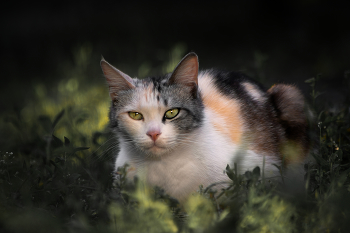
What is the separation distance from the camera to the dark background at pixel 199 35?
389cm

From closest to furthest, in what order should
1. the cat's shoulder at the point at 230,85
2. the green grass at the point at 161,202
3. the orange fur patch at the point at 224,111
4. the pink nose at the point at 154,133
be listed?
1. the green grass at the point at 161,202
2. the pink nose at the point at 154,133
3. the orange fur patch at the point at 224,111
4. the cat's shoulder at the point at 230,85

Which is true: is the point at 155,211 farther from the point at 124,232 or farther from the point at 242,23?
the point at 242,23

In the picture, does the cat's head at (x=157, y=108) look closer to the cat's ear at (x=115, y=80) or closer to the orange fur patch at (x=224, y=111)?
the cat's ear at (x=115, y=80)

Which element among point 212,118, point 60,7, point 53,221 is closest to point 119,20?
point 60,7

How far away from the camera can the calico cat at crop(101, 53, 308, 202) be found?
153 centimetres

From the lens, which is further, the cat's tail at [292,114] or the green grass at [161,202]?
the cat's tail at [292,114]

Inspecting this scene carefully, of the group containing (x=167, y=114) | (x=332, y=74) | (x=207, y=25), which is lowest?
(x=167, y=114)

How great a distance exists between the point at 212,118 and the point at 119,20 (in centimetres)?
307

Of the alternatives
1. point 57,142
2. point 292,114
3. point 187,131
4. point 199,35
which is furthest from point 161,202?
point 199,35

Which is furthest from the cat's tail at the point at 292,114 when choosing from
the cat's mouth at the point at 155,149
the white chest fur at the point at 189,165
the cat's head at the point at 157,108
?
the cat's mouth at the point at 155,149

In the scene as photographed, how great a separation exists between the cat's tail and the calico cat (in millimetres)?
15

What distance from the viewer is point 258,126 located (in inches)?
73.4

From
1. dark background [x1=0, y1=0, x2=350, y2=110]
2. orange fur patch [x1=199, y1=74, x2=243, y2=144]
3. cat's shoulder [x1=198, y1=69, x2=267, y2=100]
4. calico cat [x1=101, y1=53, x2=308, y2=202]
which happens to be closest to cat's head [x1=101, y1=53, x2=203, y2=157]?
calico cat [x1=101, y1=53, x2=308, y2=202]

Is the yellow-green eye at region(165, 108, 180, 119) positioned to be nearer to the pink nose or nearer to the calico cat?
the calico cat
